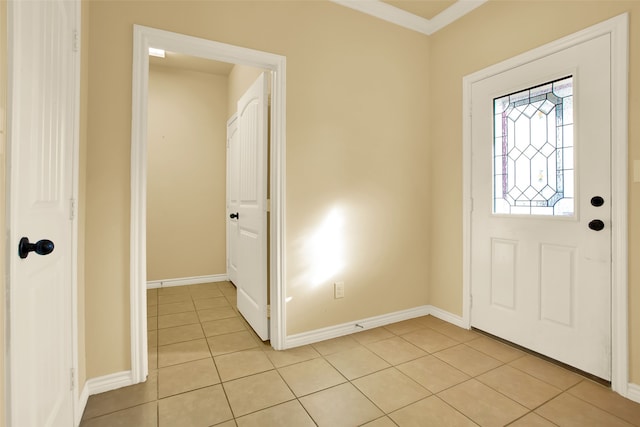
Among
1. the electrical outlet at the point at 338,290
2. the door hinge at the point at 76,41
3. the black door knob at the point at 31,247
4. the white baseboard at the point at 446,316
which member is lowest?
the white baseboard at the point at 446,316

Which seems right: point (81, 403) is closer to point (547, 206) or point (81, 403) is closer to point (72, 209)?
point (72, 209)

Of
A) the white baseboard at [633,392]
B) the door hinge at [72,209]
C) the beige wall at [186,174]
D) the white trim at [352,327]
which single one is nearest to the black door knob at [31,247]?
the door hinge at [72,209]

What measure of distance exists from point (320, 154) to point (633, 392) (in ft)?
7.72

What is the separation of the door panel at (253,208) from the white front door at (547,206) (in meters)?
1.70

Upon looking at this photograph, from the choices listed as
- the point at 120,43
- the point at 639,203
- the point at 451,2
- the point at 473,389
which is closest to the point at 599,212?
the point at 639,203

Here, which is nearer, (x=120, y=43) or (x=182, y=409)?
(x=182, y=409)

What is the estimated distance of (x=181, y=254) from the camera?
164 inches

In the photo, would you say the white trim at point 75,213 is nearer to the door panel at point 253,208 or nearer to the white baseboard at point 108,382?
the white baseboard at point 108,382

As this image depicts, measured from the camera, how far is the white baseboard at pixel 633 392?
1.77 metres

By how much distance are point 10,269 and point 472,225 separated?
2770 millimetres

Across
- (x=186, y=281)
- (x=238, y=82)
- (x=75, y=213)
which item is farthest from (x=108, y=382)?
(x=238, y=82)

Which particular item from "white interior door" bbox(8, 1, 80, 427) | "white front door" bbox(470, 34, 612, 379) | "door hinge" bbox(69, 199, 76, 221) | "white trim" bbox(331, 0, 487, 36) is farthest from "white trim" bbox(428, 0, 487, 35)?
"door hinge" bbox(69, 199, 76, 221)

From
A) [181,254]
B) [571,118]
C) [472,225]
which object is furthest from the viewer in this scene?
[181,254]

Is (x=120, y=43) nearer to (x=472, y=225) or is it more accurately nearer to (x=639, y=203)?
(x=472, y=225)
